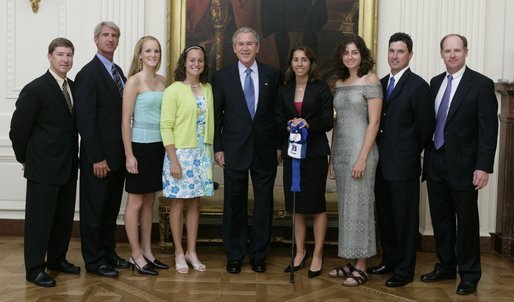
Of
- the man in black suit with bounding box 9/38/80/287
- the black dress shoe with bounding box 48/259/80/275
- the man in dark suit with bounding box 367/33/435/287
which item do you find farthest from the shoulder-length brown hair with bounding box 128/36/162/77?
the man in dark suit with bounding box 367/33/435/287

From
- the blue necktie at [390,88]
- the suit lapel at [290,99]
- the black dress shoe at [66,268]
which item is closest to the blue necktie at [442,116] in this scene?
the blue necktie at [390,88]

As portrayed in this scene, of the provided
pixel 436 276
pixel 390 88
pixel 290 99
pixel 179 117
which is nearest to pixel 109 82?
pixel 179 117

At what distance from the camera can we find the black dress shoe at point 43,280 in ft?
16.2

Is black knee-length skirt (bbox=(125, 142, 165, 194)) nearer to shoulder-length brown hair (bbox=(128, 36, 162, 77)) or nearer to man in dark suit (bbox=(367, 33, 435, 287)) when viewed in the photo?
shoulder-length brown hair (bbox=(128, 36, 162, 77))

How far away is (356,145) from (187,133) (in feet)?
4.21

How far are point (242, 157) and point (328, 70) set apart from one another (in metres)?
1.75

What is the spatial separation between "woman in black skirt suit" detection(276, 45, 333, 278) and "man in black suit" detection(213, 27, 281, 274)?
0.15 m

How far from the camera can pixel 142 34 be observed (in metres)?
6.47

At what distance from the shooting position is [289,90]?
5.22m

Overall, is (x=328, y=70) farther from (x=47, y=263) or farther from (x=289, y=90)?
(x=47, y=263)

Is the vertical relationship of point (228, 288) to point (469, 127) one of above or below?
below

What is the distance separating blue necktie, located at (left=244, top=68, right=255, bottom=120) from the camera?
5.29 metres

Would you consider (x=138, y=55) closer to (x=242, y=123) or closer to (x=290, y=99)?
(x=242, y=123)

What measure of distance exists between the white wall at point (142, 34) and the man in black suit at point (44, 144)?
5.11 ft
